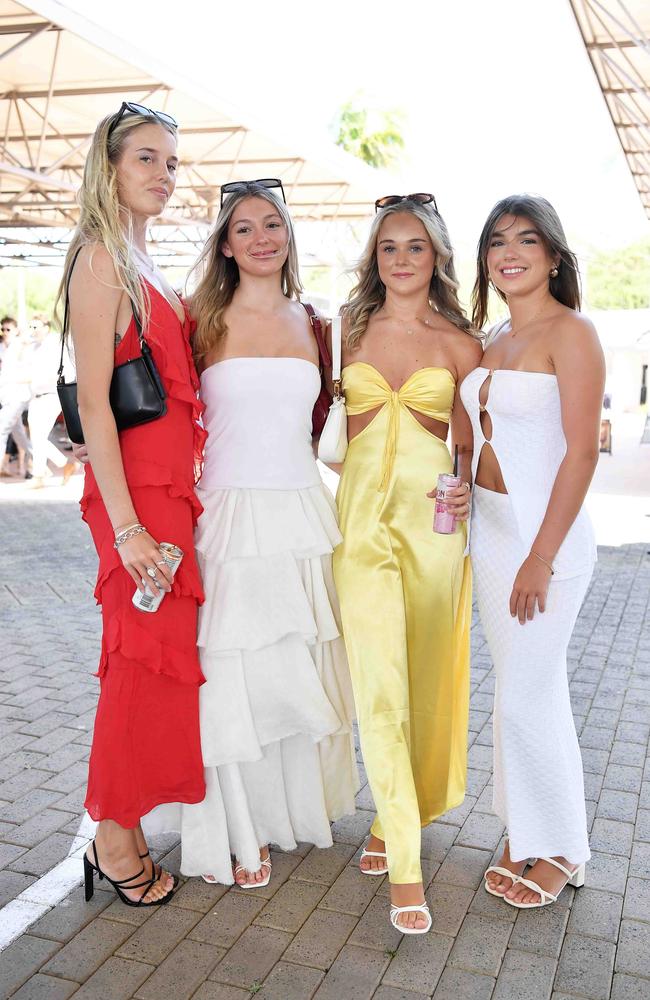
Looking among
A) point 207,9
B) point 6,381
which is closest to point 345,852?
point 6,381

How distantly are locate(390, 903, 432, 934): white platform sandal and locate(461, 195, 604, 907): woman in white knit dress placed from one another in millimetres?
327

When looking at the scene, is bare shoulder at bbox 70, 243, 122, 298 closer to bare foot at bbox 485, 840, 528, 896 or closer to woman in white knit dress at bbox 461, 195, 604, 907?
woman in white knit dress at bbox 461, 195, 604, 907

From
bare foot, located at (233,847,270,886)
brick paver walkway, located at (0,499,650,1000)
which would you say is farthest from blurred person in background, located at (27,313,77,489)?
bare foot, located at (233,847,270,886)

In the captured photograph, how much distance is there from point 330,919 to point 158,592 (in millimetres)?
1224

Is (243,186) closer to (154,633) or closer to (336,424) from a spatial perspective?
(336,424)

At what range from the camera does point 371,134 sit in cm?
3809

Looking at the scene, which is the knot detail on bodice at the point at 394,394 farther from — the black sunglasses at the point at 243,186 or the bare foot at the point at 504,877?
the bare foot at the point at 504,877

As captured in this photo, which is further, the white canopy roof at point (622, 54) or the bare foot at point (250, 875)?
the white canopy roof at point (622, 54)

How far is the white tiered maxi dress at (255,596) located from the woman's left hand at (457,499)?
0.45 m

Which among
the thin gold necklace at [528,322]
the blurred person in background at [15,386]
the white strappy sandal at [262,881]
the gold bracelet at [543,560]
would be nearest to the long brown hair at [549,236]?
the thin gold necklace at [528,322]

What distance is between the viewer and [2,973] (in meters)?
2.75

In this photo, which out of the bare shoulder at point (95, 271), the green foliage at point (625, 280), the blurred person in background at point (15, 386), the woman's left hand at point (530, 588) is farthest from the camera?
the green foliage at point (625, 280)

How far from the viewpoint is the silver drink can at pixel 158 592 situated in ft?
9.31

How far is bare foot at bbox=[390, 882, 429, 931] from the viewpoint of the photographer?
2951 mm
